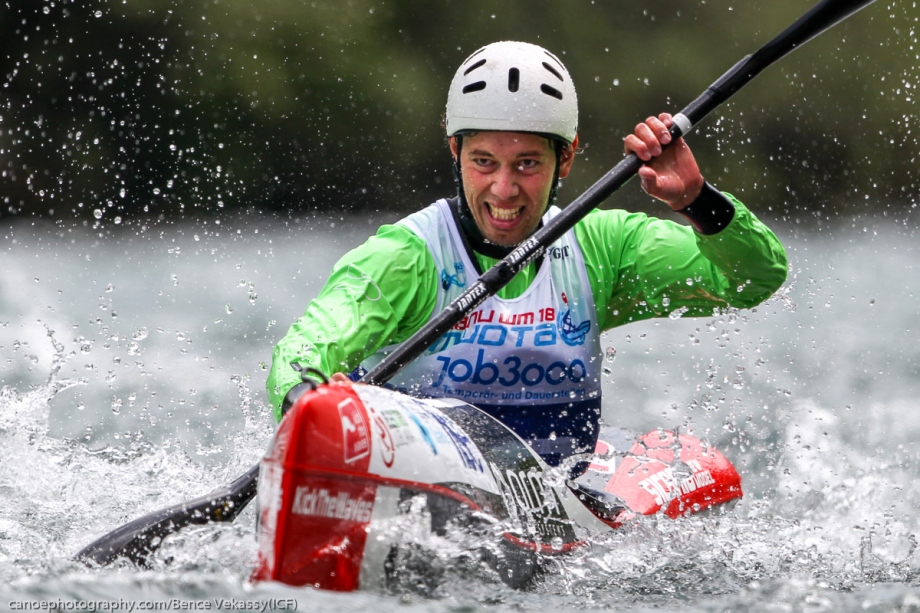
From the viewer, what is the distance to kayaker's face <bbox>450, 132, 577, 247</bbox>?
3191 mm

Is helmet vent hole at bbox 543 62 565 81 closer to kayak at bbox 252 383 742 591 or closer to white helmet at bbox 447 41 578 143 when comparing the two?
white helmet at bbox 447 41 578 143

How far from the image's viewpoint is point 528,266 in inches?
131

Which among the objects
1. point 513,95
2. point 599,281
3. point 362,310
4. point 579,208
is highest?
point 513,95

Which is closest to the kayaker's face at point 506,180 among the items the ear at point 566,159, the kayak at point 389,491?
the ear at point 566,159

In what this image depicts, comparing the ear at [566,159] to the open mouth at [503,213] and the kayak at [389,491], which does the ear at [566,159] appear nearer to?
the open mouth at [503,213]

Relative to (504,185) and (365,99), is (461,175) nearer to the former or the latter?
(504,185)

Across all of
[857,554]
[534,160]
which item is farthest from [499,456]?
[857,554]

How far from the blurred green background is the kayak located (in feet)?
38.6

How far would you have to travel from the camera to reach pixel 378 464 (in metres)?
2.17

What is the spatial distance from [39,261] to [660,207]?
7641 millimetres

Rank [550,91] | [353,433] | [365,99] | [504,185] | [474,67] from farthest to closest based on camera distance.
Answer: [365,99] < [474,67] < [550,91] < [504,185] < [353,433]

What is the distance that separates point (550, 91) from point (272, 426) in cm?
199

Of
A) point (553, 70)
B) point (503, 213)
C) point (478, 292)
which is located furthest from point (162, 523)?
point (553, 70)

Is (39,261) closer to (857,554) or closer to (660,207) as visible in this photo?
(660,207)
